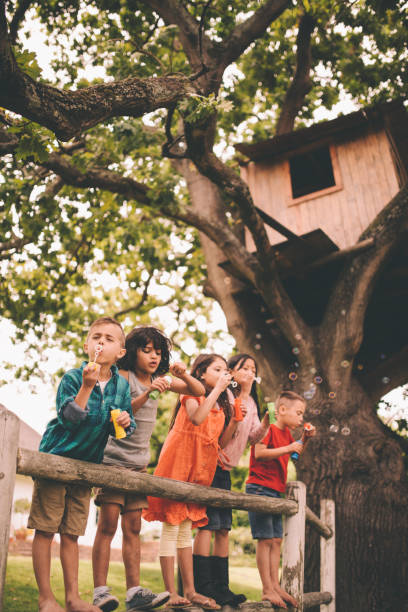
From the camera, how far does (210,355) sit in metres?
4.49

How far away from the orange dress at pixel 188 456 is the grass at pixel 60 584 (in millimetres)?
7220

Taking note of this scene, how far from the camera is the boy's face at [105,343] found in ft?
11.4

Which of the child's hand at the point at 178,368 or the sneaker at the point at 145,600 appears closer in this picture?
the sneaker at the point at 145,600

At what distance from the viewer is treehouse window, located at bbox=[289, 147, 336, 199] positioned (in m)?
10.3

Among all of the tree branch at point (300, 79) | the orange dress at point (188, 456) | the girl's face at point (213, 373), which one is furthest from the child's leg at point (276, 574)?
the tree branch at point (300, 79)

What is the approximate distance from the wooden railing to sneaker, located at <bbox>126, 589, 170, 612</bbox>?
1.82ft

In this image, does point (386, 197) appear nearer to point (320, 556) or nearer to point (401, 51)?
point (401, 51)

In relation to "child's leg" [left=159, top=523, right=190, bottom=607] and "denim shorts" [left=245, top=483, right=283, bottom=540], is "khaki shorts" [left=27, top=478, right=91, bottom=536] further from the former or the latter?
"denim shorts" [left=245, top=483, right=283, bottom=540]

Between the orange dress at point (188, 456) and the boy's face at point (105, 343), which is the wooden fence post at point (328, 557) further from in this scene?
the boy's face at point (105, 343)

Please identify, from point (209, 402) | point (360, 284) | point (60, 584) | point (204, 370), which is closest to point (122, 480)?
point (209, 402)

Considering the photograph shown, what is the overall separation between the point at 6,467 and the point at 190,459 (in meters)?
1.99

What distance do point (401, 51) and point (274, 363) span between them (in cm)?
553

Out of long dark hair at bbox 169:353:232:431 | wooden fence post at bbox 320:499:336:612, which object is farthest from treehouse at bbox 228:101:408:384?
long dark hair at bbox 169:353:232:431

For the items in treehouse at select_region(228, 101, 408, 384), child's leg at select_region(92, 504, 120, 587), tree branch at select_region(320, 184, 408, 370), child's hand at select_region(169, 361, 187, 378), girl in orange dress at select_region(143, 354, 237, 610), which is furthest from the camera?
treehouse at select_region(228, 101, 408, 384)
